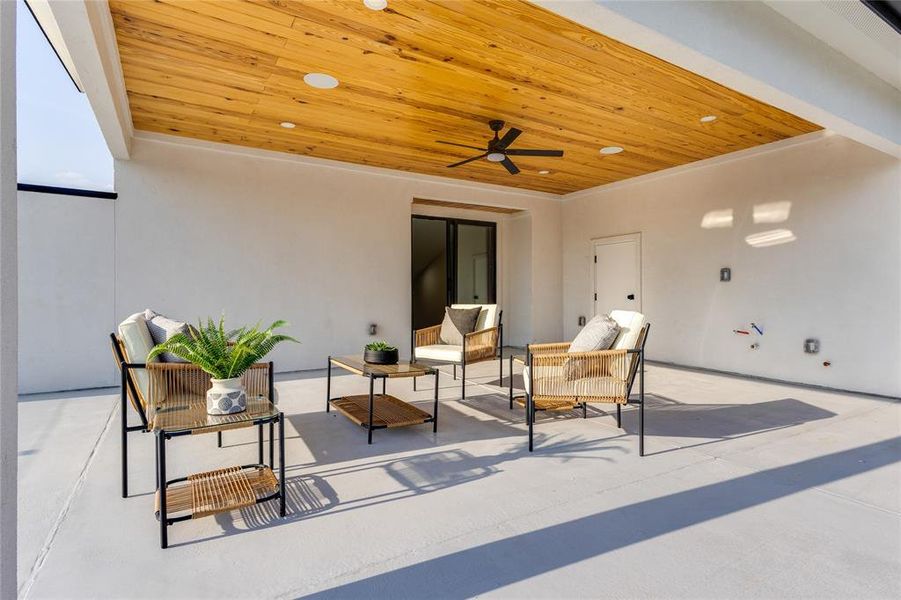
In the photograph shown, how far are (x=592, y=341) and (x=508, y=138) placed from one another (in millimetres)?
2167

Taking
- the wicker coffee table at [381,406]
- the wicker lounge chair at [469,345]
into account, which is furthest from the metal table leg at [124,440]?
the wicker lounge chair at [469,345]

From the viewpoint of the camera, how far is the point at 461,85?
3893mm

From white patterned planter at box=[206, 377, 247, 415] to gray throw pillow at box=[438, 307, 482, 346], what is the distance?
3017mm

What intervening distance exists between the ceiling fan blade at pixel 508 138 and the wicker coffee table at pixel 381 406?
2.27 metres

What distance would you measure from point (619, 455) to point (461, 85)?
298 centimetres

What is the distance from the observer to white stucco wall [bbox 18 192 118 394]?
466cm

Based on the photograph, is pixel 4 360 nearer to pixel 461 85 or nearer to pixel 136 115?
pixel 461 85

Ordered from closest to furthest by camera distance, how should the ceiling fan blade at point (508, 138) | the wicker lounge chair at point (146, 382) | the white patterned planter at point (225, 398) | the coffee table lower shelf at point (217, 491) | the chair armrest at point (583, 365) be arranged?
the coffee table lower shelf at point (217, 491) → the white patterned planter at point (225, 398) → the wicker lounge chair at point (146, 382) → the chair armrest at point (583, 365) → the ceiling fan blade at point (508, 138)

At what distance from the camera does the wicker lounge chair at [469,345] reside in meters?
4.62

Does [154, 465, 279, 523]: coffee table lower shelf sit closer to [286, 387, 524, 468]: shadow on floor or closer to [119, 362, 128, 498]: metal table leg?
[119, 362, 128, 498]: metal table leg

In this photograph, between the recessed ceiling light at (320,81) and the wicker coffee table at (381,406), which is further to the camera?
the recessed ceiling light at (320,81)

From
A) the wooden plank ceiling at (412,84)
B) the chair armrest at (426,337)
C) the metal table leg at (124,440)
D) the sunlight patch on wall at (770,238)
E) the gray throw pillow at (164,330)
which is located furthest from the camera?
the sunlight patch on wall at (770,238)

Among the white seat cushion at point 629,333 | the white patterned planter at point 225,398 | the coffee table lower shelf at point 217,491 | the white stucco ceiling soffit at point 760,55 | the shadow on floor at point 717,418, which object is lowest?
the shadow on floor at point 717,418

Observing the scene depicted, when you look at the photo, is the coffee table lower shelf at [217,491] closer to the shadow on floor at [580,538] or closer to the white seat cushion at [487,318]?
the shadow on floor at [580,538]
